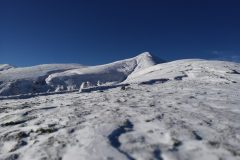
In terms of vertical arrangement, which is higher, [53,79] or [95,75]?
[95,75]

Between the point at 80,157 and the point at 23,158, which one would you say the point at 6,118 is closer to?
the point at 23,158

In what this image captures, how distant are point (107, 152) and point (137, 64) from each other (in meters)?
115

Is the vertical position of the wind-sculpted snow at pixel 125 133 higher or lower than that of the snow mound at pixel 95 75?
lower

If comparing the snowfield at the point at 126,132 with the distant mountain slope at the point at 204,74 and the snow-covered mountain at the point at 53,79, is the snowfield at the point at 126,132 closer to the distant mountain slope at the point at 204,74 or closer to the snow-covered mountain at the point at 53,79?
the distant mountain slope at the point at 204,74

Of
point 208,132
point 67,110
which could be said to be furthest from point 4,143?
A: point 208,132

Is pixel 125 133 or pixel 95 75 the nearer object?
pixel 125 133

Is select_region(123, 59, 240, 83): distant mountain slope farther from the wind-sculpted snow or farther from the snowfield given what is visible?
the wind-sculpted snow

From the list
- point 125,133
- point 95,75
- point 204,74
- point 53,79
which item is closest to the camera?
point 125,133

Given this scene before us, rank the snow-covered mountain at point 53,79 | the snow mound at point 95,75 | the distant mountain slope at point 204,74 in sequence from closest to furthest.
Answer: the distant mountain slope at point 204,74 < the snow-covered mountain at point 53,79 < the snow mound at point 95,75

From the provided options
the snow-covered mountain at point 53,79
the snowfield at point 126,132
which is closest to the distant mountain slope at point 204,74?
the snowfield at point 126,132

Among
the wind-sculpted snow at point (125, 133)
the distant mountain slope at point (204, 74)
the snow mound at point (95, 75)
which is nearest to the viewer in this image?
the wind-sculpted snow at point (125, 133)

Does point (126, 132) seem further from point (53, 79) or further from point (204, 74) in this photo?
point (53, 79)

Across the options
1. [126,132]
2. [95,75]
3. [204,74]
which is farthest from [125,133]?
[95,75]

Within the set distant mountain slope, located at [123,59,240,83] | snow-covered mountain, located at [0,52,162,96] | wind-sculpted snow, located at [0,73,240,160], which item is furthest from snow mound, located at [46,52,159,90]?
wind-sculpted snow, located at [0,73,240,160]
